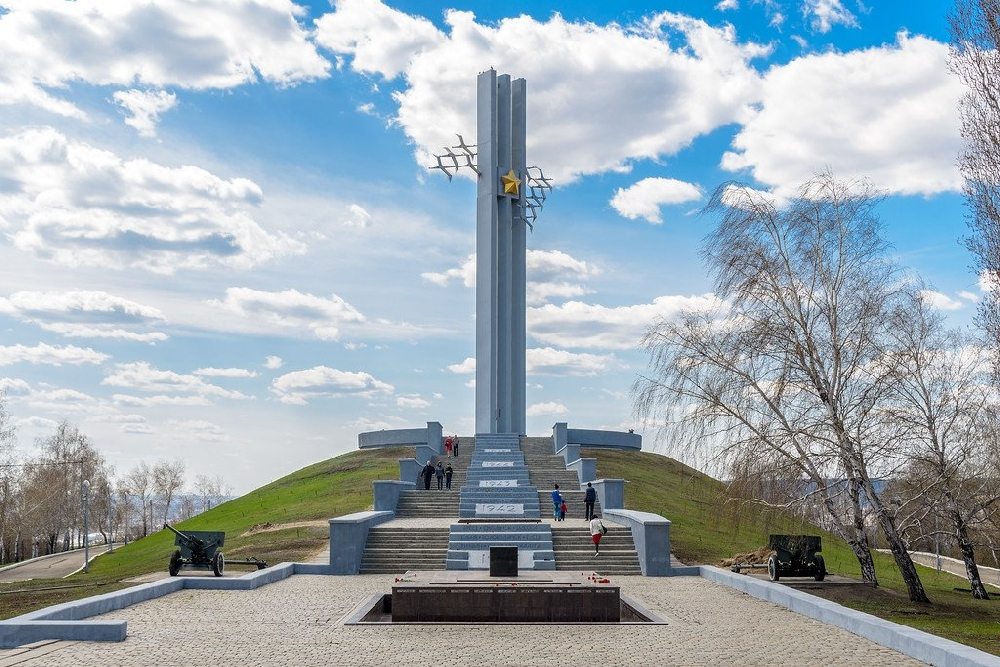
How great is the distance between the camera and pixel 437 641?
1234cm

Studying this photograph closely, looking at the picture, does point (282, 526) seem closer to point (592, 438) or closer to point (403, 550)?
point (403, 550)

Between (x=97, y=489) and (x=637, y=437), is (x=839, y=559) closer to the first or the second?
(x=637, y=437)

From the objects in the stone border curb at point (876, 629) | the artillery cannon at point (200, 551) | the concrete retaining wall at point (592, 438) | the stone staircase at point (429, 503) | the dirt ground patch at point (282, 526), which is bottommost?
the stone border curb at point (876, 629)

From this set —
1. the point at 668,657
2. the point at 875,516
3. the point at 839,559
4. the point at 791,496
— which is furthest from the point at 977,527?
the point at 668,657

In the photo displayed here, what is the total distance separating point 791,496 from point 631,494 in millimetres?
17596

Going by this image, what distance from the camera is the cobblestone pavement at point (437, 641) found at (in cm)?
1091

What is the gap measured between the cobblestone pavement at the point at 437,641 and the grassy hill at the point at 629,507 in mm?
2689

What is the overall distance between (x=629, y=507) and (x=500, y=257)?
14.8 m

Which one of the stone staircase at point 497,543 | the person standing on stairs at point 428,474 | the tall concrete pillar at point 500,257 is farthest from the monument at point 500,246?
the stone staircase at point 497,543

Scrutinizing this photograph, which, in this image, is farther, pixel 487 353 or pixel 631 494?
pixel 487 353

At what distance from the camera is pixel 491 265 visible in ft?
137

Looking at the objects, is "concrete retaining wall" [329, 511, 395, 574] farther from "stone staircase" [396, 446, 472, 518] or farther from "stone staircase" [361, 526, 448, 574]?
"stone staircase" [396, 446, 472, 518]

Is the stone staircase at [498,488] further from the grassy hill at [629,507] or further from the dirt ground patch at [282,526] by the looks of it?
the dirt ground patch at [282,526]

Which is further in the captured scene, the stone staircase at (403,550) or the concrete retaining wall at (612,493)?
the concrete retaining wall at (612,493)
